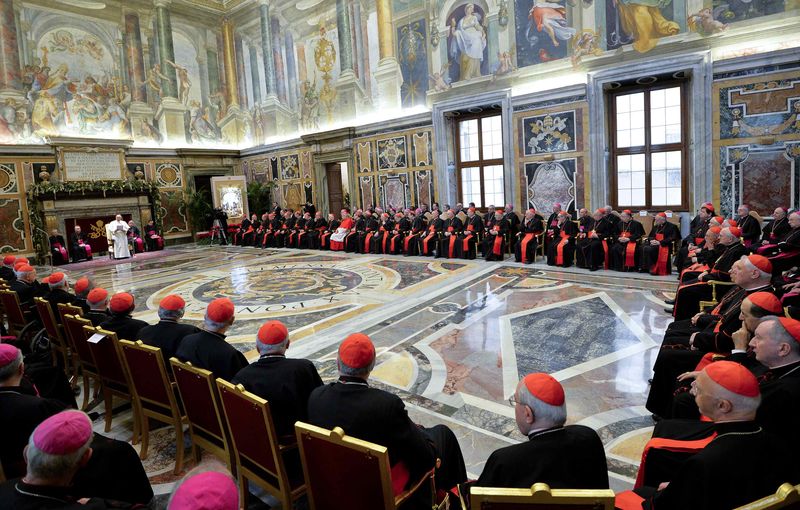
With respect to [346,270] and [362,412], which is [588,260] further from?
[362,412]

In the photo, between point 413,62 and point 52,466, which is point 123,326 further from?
point 413,62

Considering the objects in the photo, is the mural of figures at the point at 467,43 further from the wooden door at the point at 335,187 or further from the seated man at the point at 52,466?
the seated man at the point at 52,466

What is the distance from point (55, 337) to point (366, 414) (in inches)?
164

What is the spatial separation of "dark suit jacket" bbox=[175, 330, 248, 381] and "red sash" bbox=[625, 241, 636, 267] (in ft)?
24.1

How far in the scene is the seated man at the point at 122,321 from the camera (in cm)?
368

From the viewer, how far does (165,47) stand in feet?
56.1

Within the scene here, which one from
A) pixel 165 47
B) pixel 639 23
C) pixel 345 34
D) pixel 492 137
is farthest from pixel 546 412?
pixel 165 47

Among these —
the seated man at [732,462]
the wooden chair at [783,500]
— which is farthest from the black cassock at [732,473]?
the wooden chair at [783,500]

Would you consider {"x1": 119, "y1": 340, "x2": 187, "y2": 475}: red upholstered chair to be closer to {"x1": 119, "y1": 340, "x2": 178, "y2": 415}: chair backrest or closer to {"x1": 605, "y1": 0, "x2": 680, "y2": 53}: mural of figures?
{"x1": 119, "y1": 340, "x2": 178, "y2": 415}: chair backrest

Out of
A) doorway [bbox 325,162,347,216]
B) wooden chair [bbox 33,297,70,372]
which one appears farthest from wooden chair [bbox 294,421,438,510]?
doorway [bbox 325,162,347,216]

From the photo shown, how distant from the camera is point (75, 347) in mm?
4039

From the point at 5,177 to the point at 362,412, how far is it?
16539mm

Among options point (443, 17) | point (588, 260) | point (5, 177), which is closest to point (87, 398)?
point (588, 260)

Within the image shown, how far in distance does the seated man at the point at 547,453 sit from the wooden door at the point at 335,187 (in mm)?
15640
